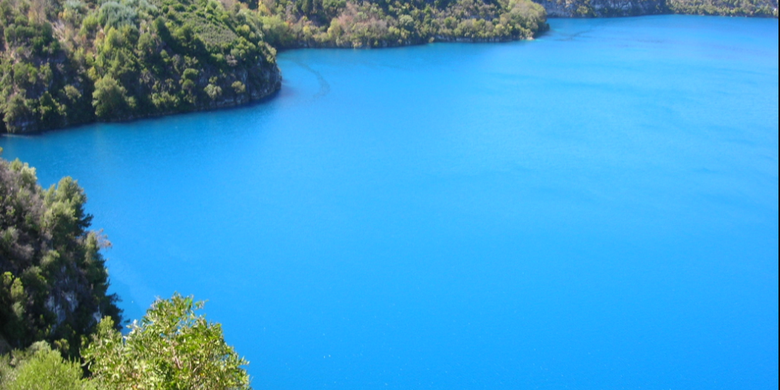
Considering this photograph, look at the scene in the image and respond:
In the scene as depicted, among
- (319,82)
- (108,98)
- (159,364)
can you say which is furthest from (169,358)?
(319,82)

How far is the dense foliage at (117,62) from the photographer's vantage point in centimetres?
3781

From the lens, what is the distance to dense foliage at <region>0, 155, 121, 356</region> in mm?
16953

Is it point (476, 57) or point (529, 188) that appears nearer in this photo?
point (529, 188)

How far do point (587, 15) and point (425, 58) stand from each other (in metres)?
59.8

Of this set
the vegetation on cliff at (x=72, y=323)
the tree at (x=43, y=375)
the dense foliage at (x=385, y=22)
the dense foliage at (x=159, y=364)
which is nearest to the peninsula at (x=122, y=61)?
the dense foliage at (x=385, y=22)

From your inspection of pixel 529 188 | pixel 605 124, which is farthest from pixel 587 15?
pixel 529 188

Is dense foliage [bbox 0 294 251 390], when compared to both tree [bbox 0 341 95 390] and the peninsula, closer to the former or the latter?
tree [bbox 0 341 95 390]

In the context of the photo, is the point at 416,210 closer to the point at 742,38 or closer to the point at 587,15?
the point at 742,38

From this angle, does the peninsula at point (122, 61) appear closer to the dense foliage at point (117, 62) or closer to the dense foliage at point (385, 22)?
the dense foliage at point (117, 62)

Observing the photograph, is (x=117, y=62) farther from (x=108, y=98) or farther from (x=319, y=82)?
(x=319, y=82)

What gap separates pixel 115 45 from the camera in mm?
41219

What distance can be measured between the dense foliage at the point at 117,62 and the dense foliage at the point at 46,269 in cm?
1862

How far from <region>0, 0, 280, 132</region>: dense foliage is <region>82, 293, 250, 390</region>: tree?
31.1 m

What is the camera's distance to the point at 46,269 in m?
18.4
